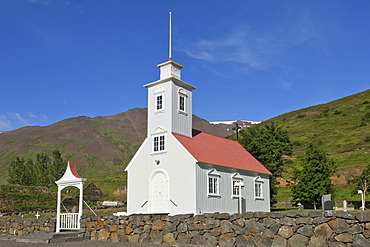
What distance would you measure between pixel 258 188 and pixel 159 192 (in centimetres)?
883

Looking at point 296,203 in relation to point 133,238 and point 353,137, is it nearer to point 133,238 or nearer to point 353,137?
point 133,238

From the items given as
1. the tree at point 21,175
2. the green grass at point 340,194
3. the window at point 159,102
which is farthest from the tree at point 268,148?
the tree at point 21,175

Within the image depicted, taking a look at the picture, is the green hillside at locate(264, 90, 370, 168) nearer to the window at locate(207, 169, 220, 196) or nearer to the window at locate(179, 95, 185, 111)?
the window at locate(207, 169, 220, 196)

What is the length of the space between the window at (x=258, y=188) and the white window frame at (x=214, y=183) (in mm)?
5405

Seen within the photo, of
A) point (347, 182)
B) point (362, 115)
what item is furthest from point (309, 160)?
point (362, 115)

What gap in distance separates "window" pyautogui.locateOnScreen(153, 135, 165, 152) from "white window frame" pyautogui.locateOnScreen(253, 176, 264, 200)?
8253mm

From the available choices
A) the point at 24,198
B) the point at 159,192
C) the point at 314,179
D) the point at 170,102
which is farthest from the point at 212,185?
the point at 24,198

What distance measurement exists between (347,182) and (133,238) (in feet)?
136

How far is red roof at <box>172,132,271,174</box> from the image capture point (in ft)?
80.4

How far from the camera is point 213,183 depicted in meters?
24.3

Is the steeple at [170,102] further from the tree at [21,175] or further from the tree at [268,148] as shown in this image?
the tree at [21,175]

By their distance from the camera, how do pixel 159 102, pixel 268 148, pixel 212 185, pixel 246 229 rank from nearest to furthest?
pixel 246 229
pixel 212 185
pixel 159 102
pixel 268 148

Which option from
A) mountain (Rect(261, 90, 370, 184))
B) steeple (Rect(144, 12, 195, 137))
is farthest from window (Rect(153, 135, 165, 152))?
mountain (Rect(261, 90, 370, 184))

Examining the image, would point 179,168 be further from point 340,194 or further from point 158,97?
point 340,194
